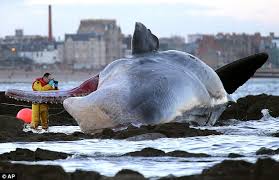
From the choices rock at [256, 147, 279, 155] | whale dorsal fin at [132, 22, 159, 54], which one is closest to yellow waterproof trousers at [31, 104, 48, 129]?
whale dorsal fin at [132, 22, 159, 54]

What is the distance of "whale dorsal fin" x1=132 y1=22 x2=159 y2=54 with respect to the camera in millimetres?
20953

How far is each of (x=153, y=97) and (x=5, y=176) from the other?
7342mm

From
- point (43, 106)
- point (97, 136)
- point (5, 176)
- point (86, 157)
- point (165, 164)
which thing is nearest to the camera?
point (5, 176)

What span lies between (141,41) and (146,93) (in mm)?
2767

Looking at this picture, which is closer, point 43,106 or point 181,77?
point 181,77

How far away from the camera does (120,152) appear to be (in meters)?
15.7

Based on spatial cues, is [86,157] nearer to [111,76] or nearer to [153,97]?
[153,97]

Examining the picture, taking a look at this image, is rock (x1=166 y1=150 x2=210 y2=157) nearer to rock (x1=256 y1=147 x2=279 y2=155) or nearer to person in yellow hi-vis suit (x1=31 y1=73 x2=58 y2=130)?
rock (x1=256 y1=147 x2=279 y2=155)

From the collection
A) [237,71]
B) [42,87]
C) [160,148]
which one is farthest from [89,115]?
[237,71]

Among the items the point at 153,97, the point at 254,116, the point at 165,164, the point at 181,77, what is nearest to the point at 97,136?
the point at 153,97

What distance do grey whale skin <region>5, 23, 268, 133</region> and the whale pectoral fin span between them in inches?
9.6

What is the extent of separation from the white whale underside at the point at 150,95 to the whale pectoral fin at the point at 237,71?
6.64ft

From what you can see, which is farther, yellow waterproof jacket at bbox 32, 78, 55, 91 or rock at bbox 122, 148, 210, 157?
yellow waterproof jacket at bbox 32, 78, 55, 91

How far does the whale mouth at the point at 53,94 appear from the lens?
21.1 m
